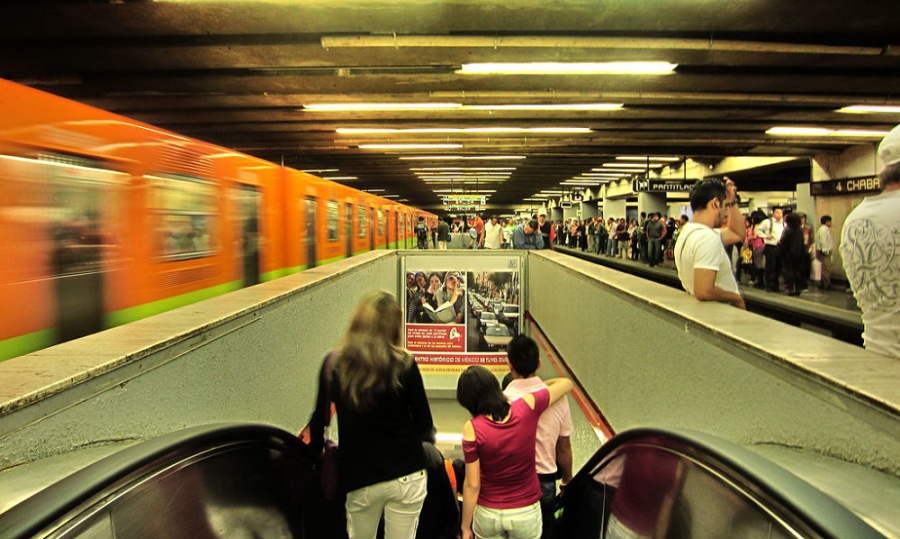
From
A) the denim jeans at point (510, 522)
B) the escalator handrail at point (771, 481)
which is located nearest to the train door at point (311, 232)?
the denim jeans at point (510, 522)

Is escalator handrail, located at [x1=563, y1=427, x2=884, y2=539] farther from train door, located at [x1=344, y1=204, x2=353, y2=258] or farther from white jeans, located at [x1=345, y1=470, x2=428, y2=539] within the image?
train door, located at [x1=344, y1=204, x2=353, y2=258]

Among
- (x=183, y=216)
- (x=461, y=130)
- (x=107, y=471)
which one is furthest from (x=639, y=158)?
(x=107, y=471)

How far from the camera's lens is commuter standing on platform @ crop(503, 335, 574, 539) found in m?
3.23

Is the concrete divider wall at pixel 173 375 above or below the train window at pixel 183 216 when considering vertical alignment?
below

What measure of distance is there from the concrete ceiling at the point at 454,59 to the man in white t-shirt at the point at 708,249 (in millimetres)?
3401

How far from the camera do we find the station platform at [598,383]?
57.7 inches

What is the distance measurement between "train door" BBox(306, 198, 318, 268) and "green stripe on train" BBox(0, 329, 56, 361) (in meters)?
6.21

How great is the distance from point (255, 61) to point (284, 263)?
314 cm

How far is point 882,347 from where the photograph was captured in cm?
205

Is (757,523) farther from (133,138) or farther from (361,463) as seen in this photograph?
(133,138)

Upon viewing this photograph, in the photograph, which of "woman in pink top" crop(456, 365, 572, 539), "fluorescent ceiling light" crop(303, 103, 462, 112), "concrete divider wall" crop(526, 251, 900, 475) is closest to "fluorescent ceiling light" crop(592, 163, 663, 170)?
"fluorescent ceiling light" crop(303, 103, 462, 112)

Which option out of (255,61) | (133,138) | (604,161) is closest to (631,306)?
(133,138)

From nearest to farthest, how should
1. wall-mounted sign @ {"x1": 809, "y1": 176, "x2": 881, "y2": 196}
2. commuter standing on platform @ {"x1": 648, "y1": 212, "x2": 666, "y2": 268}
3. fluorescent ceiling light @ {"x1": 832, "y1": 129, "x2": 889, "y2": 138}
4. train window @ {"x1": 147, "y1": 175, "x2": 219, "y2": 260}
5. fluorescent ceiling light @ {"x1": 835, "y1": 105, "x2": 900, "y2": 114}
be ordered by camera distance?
train window @ {"x1": 147, "y1": 175, "x2": 219, "y2": 260} → fluorescent ceiling light @ {"x1": 835, "y1": 105, "x2": 900, "y2": 114} → fluorescent ceiling light @ {"x1": 832, "y1": 129, "x2": 889, "y2": 138} → wall-mounted sign @ {"x1": 809, "y1": 176, "x2": 881, "y2": 196} → commuter standing on platform @ {"x1": 648, "y1": 212, "x2": 666, "y2": 268}

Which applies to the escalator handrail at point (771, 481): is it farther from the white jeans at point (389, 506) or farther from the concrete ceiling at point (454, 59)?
the concrete ceiling at point (454, 59)
